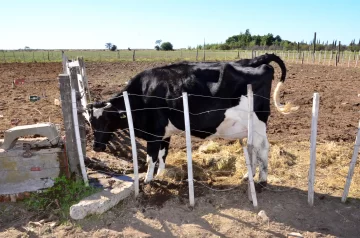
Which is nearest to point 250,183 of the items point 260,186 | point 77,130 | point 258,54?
point 260,186

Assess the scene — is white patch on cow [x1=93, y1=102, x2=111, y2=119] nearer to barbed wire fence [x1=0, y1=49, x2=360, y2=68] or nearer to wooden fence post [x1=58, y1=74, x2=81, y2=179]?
wooden fence post [x1=58, y1=74, x2=81, y2=179]

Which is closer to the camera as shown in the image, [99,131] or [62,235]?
[62,235]

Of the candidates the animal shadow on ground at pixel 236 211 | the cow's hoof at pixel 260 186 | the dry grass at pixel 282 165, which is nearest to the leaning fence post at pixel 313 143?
the animal shadow on ground at pixel 236 211

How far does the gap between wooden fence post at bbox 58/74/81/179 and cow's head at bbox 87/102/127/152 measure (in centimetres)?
73

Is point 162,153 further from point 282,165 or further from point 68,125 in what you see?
point 282,165

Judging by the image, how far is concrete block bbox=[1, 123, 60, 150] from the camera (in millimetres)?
4891

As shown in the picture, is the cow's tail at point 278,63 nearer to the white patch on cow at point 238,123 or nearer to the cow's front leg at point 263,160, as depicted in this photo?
the white patch on cow at point 238,123

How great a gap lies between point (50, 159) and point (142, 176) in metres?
1.59

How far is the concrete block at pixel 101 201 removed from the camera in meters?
4.36

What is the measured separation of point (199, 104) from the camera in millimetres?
5258

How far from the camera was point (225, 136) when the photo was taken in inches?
217

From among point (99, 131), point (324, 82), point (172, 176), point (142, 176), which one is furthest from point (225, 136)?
point (324, 82)

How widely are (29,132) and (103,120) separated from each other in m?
1.31

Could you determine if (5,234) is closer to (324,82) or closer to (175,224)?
(175,224)
